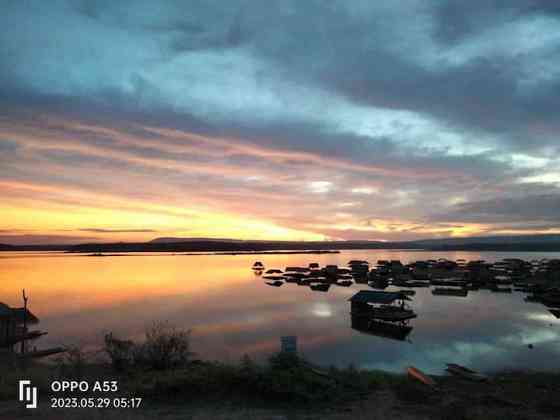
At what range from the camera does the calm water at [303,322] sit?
23.6 meters

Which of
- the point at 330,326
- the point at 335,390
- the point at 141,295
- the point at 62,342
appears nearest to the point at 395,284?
the point at 330,326

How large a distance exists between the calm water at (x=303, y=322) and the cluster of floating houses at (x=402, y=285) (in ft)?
5.54

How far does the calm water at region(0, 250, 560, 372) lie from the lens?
77.4 ft

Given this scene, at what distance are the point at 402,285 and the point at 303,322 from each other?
3335 centimetres

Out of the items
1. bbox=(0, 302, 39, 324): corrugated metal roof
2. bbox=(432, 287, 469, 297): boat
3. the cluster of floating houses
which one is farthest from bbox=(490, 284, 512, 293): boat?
bbox=(0, 302, 39, 324): corrugated metal roof

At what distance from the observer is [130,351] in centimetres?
1595

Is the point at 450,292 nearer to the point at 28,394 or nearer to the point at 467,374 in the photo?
the point at 467,374

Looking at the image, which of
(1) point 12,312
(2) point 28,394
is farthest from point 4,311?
(2) point 28,394

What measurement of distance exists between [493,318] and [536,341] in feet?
29.0

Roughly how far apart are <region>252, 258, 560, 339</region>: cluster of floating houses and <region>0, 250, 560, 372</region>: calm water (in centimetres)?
169

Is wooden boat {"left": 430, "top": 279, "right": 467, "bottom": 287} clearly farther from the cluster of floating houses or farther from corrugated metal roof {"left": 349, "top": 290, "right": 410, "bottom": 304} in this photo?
corrugated metal roof {"left": 349, "top": 290, "right": 410, "bottom": 304}

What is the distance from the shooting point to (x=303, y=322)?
3394 cm

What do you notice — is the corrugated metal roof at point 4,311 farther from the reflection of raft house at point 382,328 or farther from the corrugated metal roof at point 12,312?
the reflection of raft house at point 382,328

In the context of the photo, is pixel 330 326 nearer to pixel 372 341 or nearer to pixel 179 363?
pixel 372 341
